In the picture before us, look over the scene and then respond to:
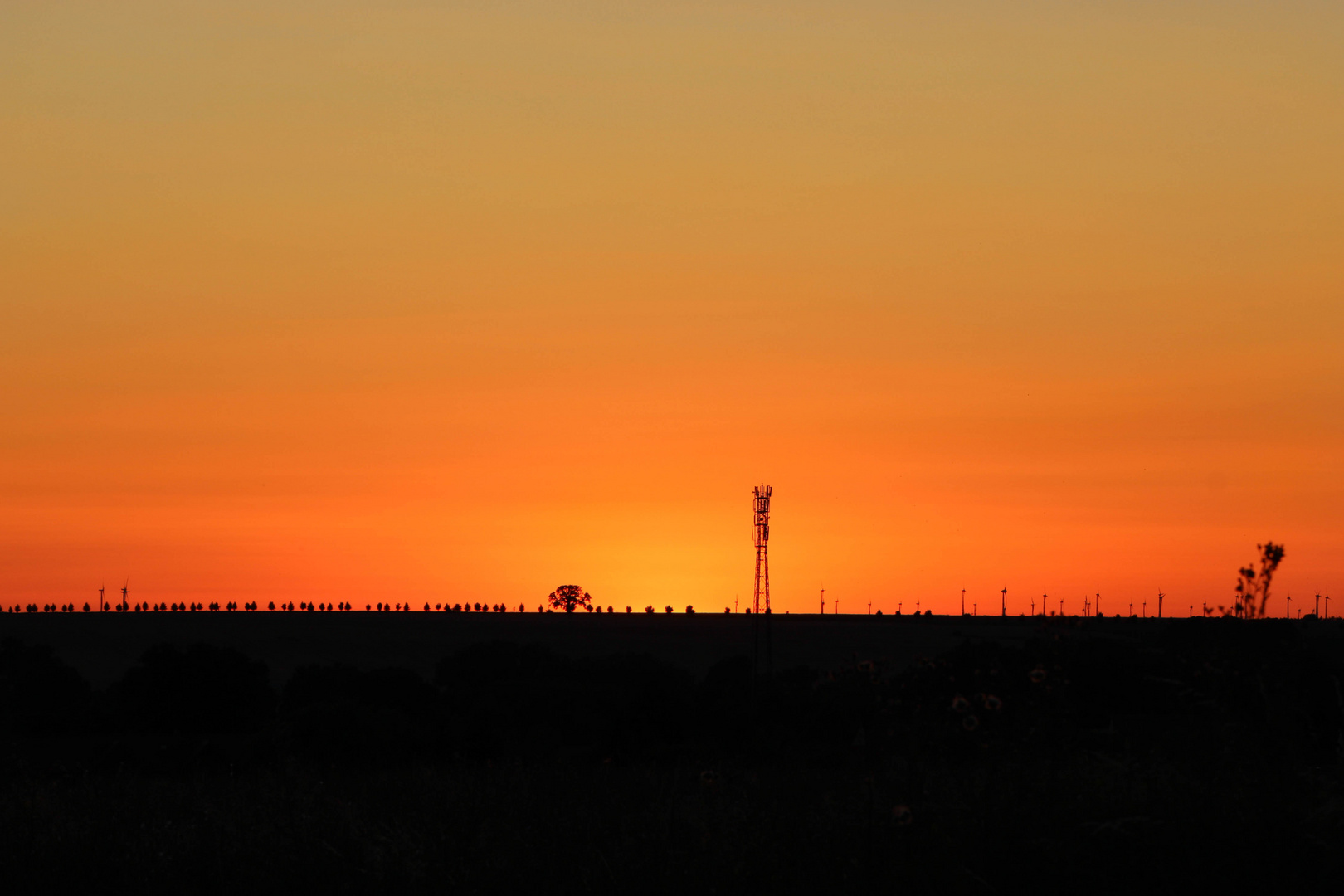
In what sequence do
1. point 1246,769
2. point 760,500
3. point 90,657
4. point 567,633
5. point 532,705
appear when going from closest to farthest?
point 1246,769, point 532,705, point 760,500, point 90,657, point 567,633

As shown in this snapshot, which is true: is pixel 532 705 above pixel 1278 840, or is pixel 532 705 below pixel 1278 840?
below

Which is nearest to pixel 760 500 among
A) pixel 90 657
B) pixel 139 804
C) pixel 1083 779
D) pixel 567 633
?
pixel 139 804

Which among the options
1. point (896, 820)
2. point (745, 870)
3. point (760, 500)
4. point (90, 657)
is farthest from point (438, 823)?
point (90, 657)

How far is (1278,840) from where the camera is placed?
8203 millimetres

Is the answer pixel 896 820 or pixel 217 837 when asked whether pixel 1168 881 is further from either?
pixel 217 837

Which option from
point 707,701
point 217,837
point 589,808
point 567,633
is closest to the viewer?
point 217,837

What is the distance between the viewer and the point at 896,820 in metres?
8.75

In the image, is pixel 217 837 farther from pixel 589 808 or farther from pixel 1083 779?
pixel 1083 779

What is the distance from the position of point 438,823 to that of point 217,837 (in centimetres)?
182

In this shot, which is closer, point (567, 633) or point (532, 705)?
point (532, 705)

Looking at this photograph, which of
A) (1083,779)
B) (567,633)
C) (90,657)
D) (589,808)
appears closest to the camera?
(1083,779)

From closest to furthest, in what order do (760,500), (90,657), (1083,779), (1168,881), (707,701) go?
(1168,881) < (1083,779) < (707,701) < (760,500) < (90,657)

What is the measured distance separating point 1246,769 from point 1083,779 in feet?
4.20

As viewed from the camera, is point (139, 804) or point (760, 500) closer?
point (139, 804)
